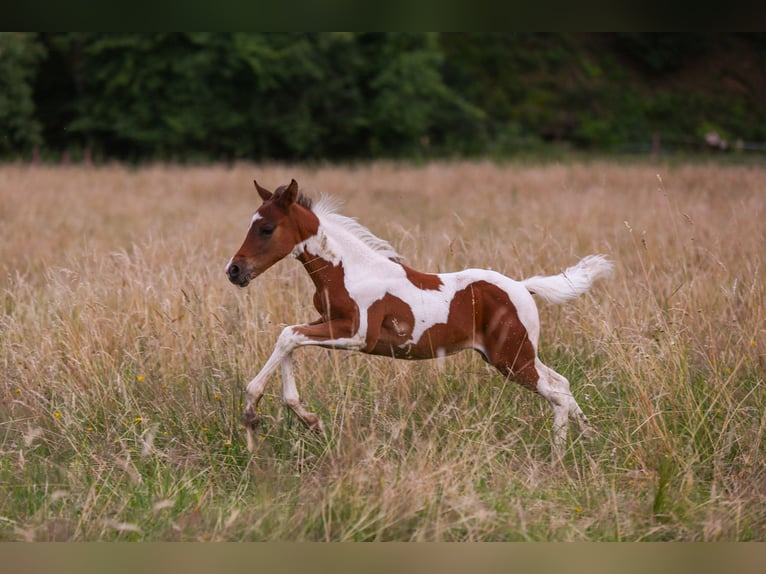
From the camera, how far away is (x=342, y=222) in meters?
3.74

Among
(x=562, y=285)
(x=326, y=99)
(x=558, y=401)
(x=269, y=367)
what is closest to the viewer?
(x=269, y=367)

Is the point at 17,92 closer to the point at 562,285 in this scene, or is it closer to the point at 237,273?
the point at 237,273

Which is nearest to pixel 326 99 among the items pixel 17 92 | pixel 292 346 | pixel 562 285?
pixel 17 92

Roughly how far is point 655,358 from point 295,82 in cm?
2629

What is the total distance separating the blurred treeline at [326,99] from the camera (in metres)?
27.7

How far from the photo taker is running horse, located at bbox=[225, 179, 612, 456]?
11.3ft

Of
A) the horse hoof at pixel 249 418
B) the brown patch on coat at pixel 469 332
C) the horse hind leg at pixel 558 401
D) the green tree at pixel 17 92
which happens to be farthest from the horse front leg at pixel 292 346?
the green tree at pixel 17 92

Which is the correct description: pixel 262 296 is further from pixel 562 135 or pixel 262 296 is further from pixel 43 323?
pixel 562 135

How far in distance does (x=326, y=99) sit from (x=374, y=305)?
26.5 meters

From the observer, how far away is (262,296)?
5.98 metres

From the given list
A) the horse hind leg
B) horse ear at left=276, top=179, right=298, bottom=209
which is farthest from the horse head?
the horse hind leg

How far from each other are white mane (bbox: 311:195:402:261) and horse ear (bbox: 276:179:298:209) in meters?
0.20

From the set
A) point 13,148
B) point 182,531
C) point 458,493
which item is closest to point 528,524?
point 458,493

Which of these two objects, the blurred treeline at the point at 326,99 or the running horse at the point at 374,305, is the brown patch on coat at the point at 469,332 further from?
the blurred treeline at the point at 326,99
